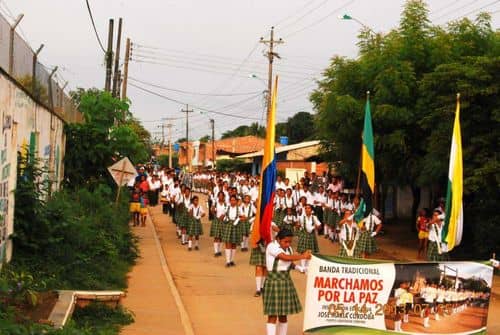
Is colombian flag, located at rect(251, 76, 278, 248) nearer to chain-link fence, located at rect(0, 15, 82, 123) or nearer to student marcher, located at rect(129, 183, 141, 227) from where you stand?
chain-link fence, located at rect(0, 15, 82, 123)

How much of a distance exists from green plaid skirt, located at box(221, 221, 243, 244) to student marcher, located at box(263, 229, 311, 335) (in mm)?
8984

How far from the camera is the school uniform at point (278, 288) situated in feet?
32.5

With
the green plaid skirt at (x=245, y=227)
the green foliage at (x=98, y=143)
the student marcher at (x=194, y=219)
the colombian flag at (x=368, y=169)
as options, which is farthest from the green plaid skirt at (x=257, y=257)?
the green foliage at (x=98, y=143)

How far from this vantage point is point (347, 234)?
55.3ft

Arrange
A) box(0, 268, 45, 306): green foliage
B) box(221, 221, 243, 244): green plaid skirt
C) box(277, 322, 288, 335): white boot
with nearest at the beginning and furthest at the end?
box(0, 268, 45, 306): green foliage, box(277, 322, 288, 335): white boot, box(221, 221, 243, 244): green plaid skirt

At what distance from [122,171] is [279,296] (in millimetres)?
13416

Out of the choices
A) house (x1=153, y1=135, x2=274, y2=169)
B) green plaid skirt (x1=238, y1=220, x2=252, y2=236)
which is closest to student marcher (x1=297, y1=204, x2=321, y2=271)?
green plaid skirt (x1=238, y1=220, x2=252, y2=236)

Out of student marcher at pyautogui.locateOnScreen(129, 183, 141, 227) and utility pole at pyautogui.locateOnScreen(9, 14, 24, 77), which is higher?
utility pole at pyautogui.locateOnScreen(9, 14, 24, 77)

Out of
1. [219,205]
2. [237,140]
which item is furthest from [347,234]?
[237,140]

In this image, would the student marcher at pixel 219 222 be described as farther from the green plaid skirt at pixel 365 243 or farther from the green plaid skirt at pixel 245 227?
the green plaid skirt at pixel 365 243

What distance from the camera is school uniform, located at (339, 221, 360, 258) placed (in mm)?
16656

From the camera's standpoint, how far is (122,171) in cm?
2269

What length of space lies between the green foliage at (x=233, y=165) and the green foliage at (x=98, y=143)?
35704 mm

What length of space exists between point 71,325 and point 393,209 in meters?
25.0
